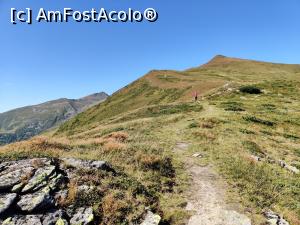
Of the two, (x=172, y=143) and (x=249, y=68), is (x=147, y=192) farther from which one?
(x=249, y=68)

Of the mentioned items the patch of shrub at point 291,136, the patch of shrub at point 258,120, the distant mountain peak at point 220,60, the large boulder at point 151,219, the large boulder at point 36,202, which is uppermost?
the distant mountain peak at point 220,60

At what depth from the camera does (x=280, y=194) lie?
1677 cm

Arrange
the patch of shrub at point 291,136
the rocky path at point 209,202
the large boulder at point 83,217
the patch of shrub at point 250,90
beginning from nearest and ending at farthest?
the large boulder at point 83,217
the rocky path at point 209,202
the patch of shrub at point 291,136
the patch of shrub at point 250,90

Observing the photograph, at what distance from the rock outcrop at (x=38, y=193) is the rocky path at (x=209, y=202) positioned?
15.1ft

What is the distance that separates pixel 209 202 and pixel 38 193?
7.51 metres

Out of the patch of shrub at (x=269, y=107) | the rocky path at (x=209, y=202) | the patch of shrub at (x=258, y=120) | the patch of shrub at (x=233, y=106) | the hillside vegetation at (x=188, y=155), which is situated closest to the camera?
the rocky path at (x=209, y=202)

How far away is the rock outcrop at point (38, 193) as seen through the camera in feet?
40.4

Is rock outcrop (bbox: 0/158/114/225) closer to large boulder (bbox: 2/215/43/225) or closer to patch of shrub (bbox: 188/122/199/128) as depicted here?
large boulder (bbox: 2/215/43/225)

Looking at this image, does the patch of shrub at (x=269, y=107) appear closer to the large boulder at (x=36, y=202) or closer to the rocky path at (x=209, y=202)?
the rocky path at (x=209, y=202)

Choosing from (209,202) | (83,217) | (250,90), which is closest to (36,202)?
(83,217)

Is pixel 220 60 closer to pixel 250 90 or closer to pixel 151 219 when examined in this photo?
pixel 250 90

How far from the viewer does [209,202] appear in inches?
603

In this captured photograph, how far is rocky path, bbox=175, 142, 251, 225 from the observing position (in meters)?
13.8

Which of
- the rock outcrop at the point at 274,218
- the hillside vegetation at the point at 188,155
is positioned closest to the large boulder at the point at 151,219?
the hillside vegetation at the point at 188,155
